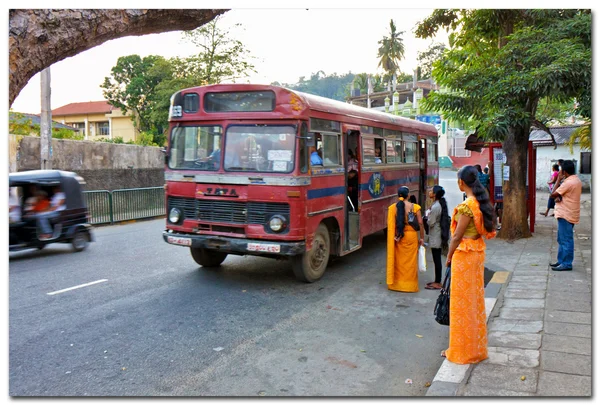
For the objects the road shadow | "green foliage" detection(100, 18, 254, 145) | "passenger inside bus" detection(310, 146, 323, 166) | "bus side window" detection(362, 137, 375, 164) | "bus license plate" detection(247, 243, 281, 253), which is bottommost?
the road shadow

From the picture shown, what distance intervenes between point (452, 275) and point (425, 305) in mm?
2268

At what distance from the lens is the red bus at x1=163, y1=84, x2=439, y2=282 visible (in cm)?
714

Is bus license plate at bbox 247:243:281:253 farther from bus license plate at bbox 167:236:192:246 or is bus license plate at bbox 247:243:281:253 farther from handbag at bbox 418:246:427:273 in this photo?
handbag at bbox 418:246:427:273

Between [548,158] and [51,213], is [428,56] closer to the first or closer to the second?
[548,158]

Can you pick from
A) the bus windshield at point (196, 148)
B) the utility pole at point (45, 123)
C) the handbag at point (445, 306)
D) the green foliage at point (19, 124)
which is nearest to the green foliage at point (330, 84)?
the green foliage at point (19, 124)

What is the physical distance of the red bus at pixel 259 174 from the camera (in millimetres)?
7137

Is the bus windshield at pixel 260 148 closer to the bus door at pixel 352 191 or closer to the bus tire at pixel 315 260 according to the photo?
the bus tire at pixel 315 260

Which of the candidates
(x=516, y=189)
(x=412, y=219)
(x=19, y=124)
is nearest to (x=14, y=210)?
(x=412, y=219)

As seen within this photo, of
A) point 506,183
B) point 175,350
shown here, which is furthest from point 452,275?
point 506,183

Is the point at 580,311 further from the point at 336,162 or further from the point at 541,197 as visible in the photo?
the point at 541,197

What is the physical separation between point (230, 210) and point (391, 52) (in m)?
55.0

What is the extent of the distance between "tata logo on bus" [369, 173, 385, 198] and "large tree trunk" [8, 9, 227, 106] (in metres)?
5.63

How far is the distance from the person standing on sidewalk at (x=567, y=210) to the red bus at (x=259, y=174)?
3319 mm

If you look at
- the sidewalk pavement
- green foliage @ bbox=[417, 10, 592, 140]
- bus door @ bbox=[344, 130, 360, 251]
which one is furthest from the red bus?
green foliage @ bbox=[417, 10, 592, 140]
